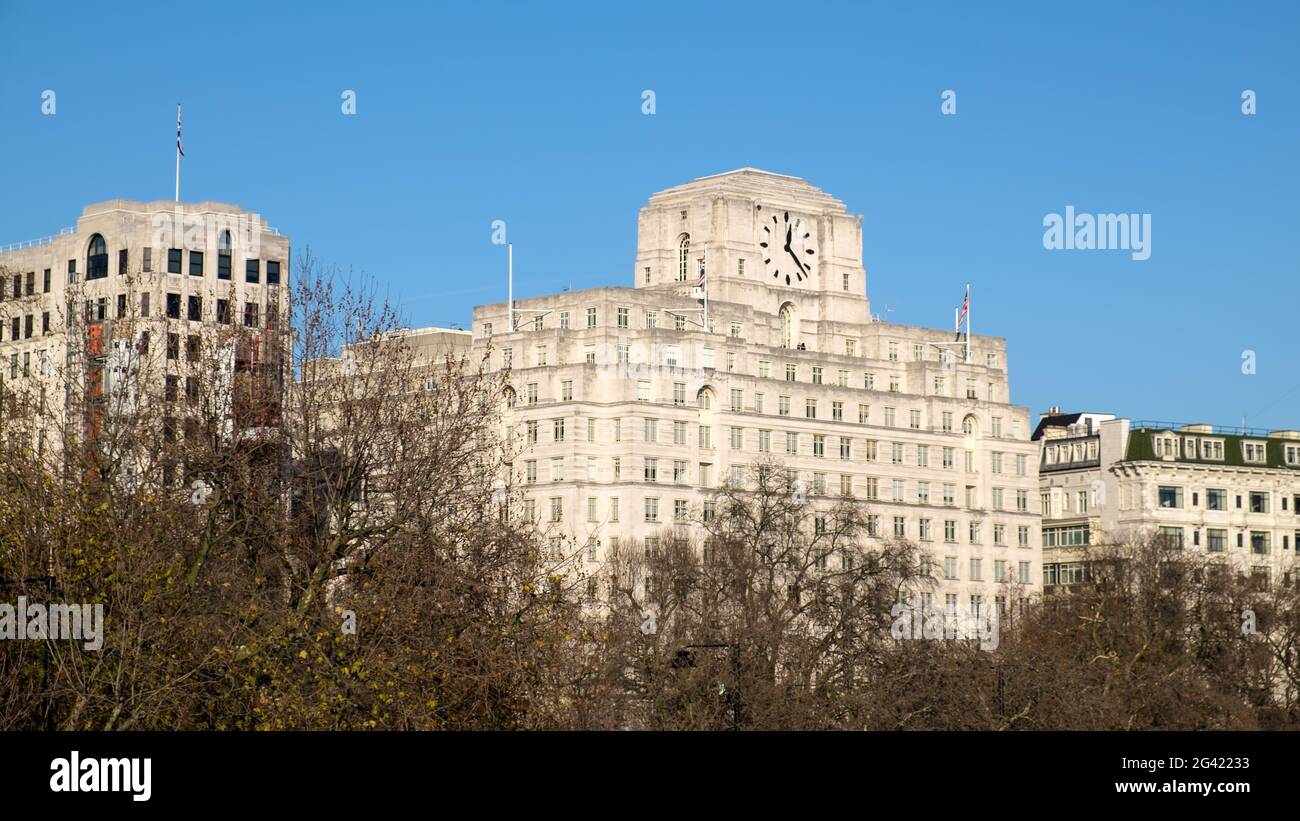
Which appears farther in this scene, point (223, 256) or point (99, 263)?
point (99, 263)

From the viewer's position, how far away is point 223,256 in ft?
654

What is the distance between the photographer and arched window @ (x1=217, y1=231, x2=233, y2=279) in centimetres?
19888

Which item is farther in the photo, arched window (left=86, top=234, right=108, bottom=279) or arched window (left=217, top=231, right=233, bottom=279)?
arched window (left=217, top=231, right=233, bottom=279)

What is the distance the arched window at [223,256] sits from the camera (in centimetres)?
19888

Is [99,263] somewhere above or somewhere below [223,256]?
below

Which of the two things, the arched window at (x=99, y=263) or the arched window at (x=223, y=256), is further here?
the arched window at (x=223, y=256)
